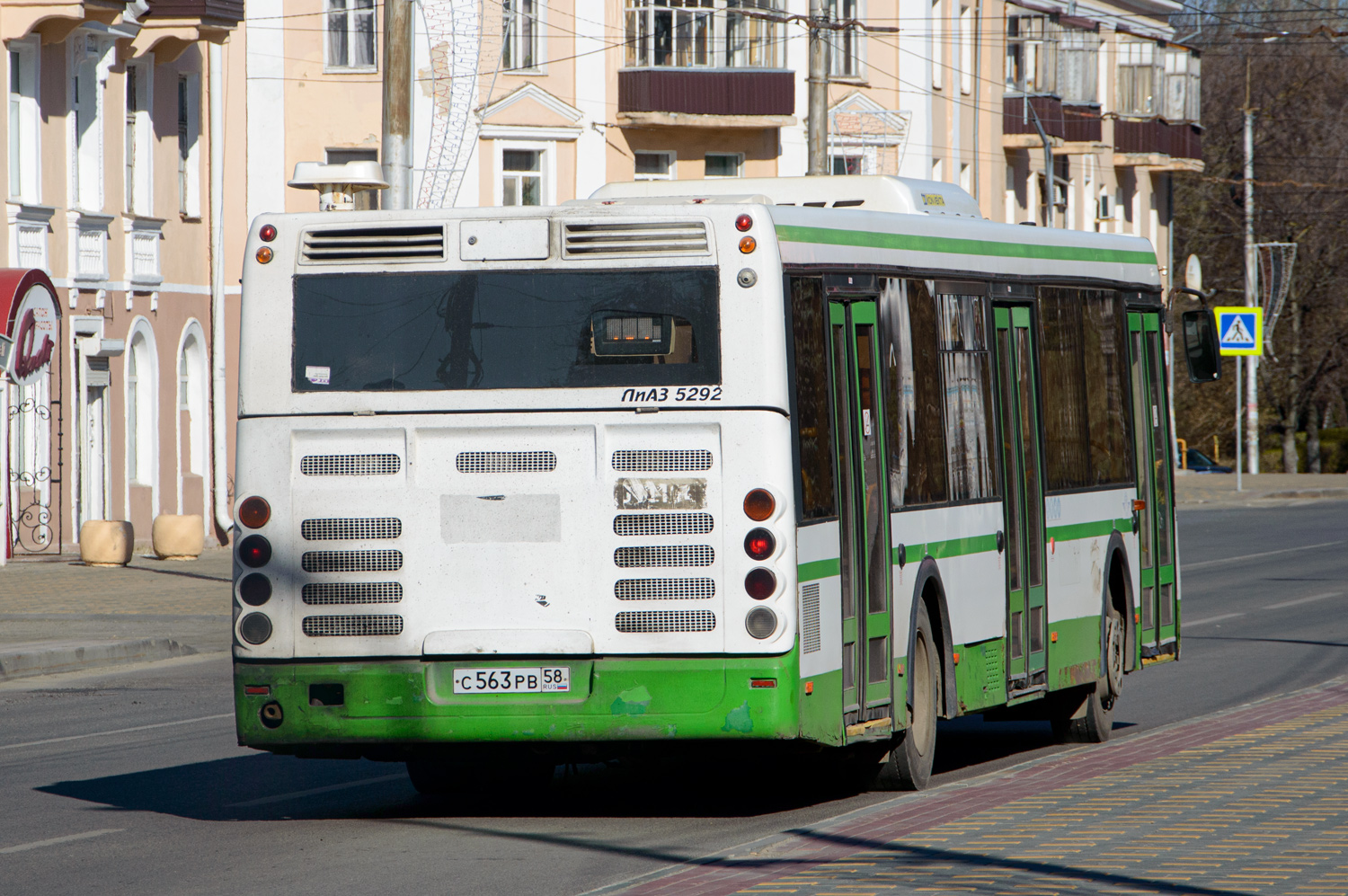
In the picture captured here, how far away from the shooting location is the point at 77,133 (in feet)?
110

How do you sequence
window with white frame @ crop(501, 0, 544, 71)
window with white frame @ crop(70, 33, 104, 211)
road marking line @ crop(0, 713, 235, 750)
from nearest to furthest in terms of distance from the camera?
road marking line @ crop(0, 713, 235, 750)
window with white frame @ crop(70, 33, 104, 211)
window with white frame @ crop(501, 0, 544, 71)

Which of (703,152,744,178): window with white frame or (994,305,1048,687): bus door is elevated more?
(703,152,744,178): window with white frame

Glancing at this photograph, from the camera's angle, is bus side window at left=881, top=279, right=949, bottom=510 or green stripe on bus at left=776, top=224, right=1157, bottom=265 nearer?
green stripe on bus at left=776, top=224, right=1157, bottom=265

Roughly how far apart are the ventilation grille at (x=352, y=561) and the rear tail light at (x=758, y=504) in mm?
1498

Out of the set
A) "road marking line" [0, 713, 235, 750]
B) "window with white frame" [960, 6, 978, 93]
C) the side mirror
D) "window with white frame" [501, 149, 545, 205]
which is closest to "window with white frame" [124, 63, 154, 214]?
"window with white frame" [501, 149, 545, 205]

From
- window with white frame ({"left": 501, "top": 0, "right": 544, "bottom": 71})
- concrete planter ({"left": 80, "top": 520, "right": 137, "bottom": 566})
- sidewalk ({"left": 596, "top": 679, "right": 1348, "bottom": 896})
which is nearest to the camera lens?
sidewalk ({"left": 596, "top": 679, "right": 1348, "bottom": 896})

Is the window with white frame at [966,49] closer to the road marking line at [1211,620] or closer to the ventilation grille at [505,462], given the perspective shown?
the road marking line at [1211,620]

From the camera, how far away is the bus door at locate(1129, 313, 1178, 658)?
14.6 metres

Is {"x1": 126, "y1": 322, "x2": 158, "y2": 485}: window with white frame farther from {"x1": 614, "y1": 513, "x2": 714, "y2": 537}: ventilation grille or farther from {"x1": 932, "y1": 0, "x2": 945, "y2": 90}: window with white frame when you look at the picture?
{"x1": 614, "y1": 513, "x2": 714, "y2": 537}: ventilation grille

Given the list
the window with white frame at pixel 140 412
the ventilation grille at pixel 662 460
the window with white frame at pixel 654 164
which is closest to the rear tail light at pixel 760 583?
the ventilation grille at pixel 662 460

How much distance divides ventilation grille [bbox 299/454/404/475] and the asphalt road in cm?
153

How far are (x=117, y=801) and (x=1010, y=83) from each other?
166 feet

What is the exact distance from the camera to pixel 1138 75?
216 ft

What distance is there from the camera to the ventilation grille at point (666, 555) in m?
9.81
